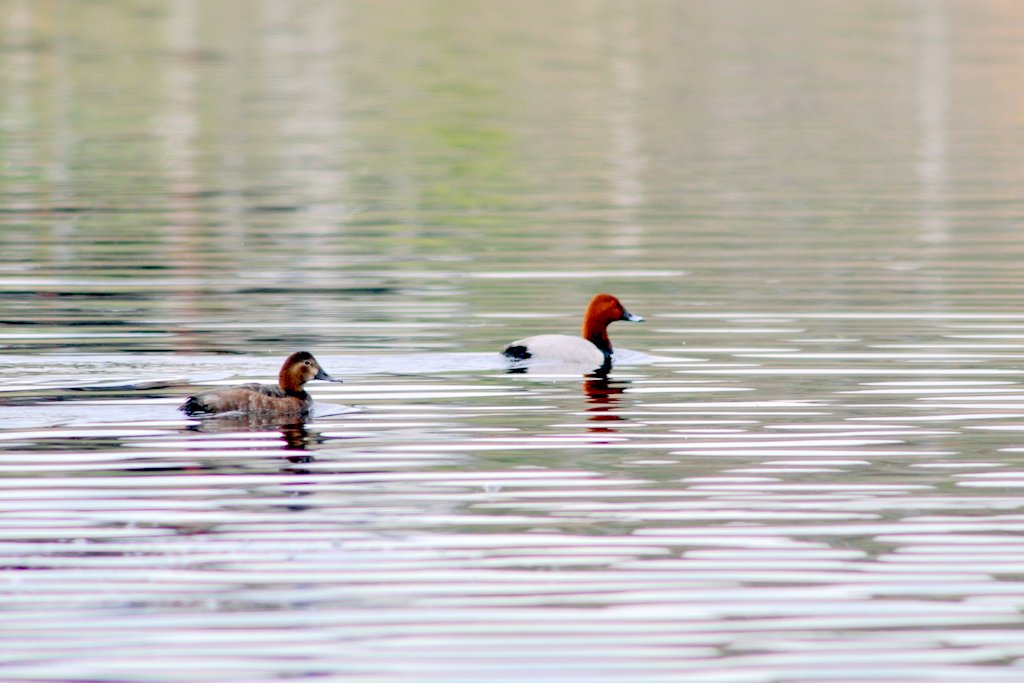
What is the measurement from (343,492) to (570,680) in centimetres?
375

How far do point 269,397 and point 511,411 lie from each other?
5.84 feet

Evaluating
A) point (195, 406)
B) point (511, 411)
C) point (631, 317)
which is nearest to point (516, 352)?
point (511, 411)

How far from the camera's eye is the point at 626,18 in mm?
97875

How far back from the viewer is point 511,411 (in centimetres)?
1603

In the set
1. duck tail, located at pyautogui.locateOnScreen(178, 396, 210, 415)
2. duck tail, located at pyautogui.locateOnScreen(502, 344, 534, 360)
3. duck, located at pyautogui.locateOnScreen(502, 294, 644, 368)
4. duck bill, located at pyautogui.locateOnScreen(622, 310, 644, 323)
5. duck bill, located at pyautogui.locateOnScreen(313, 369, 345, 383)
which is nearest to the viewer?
duck tail, located at pyautogui.locateOnScreen(178, 396, 210, 415)

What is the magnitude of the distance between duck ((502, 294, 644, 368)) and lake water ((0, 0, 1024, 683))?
224 mm

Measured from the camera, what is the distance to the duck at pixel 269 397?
15367mm

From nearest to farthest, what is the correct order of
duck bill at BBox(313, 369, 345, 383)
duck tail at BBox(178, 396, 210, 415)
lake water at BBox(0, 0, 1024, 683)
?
1. lake water at BBox(0, 0, 1024, 683)
2. duck tail at BBox(178, 396, 210, 415)
3. duck bill at BBox(313, 369, 345, 383)

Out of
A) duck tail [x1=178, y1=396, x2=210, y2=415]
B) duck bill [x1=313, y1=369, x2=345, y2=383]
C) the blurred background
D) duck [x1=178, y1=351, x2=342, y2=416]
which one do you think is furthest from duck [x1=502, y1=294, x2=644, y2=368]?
duck tail [x1=178, y1=396, x2=210, y2=415]

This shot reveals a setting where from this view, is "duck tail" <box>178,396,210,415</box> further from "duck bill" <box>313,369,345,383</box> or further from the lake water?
"duck bill" <box>313,369,345,383</box>

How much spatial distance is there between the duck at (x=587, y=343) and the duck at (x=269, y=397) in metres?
2.54

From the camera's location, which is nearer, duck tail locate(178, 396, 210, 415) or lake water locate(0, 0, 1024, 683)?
lake water locate(0, 0, 1024, 683)

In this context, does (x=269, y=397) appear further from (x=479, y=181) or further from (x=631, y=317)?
(x=479, y=181)

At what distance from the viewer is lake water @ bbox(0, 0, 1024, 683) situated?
33.1ft
